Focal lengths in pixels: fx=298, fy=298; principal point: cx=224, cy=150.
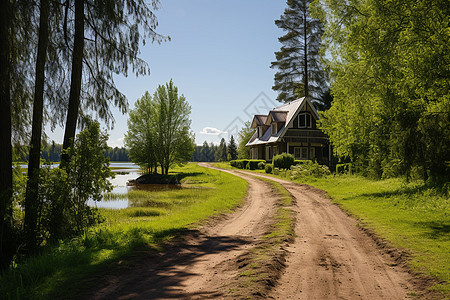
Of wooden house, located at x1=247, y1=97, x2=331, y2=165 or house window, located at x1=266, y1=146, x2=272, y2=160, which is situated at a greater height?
wooden house, located at x1=247, y1=97, x2=331, y2=165

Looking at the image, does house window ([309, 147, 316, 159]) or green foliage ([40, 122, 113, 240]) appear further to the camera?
house window ([309, 147, 316, 159])

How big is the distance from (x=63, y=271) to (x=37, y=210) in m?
3.33

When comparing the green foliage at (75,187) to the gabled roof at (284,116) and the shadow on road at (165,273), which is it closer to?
the shadow on road at (165,273)

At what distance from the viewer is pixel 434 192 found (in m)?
12.7

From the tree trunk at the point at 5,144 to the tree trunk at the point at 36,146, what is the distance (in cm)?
43

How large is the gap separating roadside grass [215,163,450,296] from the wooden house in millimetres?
17593

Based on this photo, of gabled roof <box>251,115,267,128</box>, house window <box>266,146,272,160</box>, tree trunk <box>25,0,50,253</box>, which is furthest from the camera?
gabled roof <box>251,115,267,128</box>

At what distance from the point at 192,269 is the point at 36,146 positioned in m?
6.19

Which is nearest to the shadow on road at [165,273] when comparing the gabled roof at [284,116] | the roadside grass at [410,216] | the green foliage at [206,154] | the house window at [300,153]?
the roadside grass at [410,216]

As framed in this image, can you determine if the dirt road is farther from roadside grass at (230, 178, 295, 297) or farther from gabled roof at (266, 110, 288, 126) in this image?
gabled roof at (266, 110, 288, 126)

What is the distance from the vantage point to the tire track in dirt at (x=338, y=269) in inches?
191

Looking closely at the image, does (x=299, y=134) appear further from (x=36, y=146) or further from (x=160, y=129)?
(x=36, y=146)

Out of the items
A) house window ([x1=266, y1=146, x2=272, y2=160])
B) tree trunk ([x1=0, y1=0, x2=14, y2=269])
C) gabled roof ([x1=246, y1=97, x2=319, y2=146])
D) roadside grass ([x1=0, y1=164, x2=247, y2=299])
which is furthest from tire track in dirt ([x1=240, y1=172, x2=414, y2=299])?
house window ([x1=266, y1=146, x2=272, y2=160])

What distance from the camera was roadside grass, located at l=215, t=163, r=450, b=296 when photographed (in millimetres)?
6207
